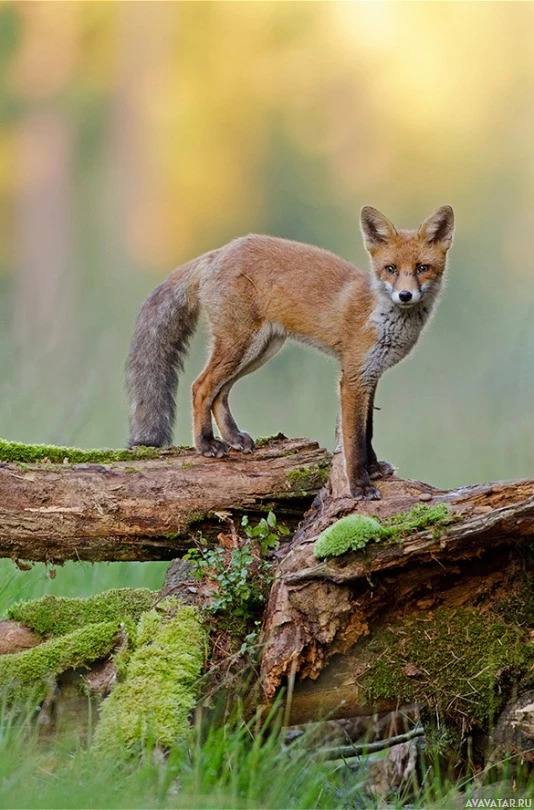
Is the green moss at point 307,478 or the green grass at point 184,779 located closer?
the green grass at point 184,779

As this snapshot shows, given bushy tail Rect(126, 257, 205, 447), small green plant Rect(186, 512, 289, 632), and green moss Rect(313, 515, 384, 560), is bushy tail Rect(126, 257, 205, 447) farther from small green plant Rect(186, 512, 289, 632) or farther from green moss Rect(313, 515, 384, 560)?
green moss Rect(313, 515, 384, 560)

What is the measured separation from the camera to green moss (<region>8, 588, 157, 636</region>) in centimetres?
397

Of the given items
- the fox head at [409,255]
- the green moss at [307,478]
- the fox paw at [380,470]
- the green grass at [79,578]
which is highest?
the fox head at [409,255]

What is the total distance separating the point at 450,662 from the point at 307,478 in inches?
50.1

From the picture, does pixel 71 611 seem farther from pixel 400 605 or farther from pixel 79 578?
pixel 400 605

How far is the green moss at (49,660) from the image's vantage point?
350cm

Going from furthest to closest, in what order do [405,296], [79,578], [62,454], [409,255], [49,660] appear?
[79,578] < [409,255] < [405,296] < [62,454] < [49,660]

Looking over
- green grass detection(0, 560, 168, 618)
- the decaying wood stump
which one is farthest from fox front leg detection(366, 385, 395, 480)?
green grass detection(0, 560, 168, 618)

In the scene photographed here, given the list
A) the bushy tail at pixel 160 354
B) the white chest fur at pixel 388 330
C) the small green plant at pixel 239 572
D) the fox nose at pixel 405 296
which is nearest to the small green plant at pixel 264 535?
the small green plant at pixel 239 572

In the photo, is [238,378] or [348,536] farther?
[238,378]

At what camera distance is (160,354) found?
5.13m

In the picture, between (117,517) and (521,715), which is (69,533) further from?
(521,715)

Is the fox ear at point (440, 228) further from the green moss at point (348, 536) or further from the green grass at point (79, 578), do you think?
the green grass at point (79, 578)

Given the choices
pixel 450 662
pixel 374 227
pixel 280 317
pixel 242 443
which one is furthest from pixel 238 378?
pixel 450 662
